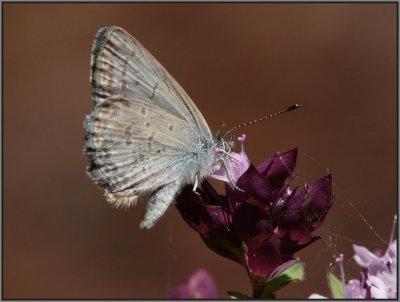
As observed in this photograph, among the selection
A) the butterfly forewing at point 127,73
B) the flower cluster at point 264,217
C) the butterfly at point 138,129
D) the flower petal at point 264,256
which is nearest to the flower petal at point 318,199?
the flower cluster at point 264,217

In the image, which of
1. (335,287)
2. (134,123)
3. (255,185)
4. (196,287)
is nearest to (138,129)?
(134,123)

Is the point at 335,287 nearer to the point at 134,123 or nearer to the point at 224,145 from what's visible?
the point at 224,145

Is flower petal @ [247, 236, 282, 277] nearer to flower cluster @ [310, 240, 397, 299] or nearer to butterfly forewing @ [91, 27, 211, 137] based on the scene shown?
flower cluster @ [310, 240, 397, 299]

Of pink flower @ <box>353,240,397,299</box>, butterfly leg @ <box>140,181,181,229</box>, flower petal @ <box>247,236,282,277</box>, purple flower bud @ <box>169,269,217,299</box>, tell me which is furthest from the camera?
butterfly leg @ <box>140,181,181,229</box>

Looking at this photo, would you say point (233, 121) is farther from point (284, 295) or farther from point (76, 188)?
point (284, 295)

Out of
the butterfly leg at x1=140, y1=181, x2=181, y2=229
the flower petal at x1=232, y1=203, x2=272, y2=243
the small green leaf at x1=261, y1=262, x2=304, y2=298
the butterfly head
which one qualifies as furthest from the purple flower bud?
the butterfly head

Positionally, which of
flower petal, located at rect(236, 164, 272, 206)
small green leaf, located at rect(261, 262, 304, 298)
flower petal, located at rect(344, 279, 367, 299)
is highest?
flower petal, located at rect(236, 164, 272, 206)
